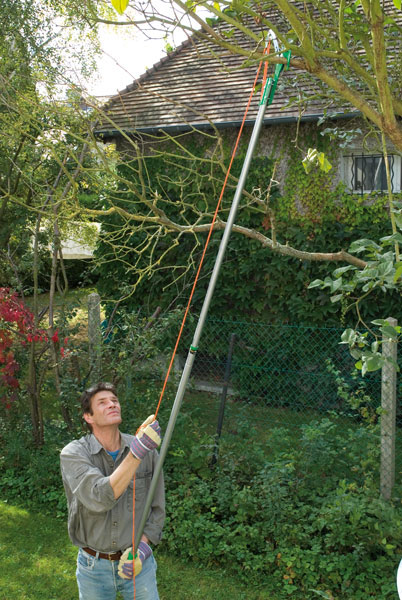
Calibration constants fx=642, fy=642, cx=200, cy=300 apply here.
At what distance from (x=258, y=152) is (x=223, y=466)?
4.88 m

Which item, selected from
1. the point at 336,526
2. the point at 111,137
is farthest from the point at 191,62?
the point at 336,526

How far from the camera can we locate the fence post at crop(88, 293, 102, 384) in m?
6.01

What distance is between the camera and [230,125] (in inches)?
343

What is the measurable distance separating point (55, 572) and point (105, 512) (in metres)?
1.97

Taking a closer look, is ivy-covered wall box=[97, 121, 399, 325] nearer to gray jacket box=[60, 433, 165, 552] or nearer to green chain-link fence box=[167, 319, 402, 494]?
green chain-link fence box=[167, 319, 402, 494]

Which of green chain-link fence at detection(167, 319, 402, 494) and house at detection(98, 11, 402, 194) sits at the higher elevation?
house at detection(98, 11, 402, 194)

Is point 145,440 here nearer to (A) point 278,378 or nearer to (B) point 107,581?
(B) point 107,581

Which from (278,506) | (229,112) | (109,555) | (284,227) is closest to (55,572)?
(278,506)

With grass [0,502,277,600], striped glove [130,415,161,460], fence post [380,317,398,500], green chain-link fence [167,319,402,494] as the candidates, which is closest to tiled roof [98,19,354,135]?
green chain-link fence [167,319,402,494]

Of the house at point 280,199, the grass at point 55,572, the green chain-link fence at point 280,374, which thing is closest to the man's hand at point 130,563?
the grass at point 55,572

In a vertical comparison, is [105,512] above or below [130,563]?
above

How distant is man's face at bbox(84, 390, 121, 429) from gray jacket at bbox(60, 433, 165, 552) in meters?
0.11

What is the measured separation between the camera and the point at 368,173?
830cm

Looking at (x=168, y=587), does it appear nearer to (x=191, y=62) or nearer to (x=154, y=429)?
(x=154, y=429)
